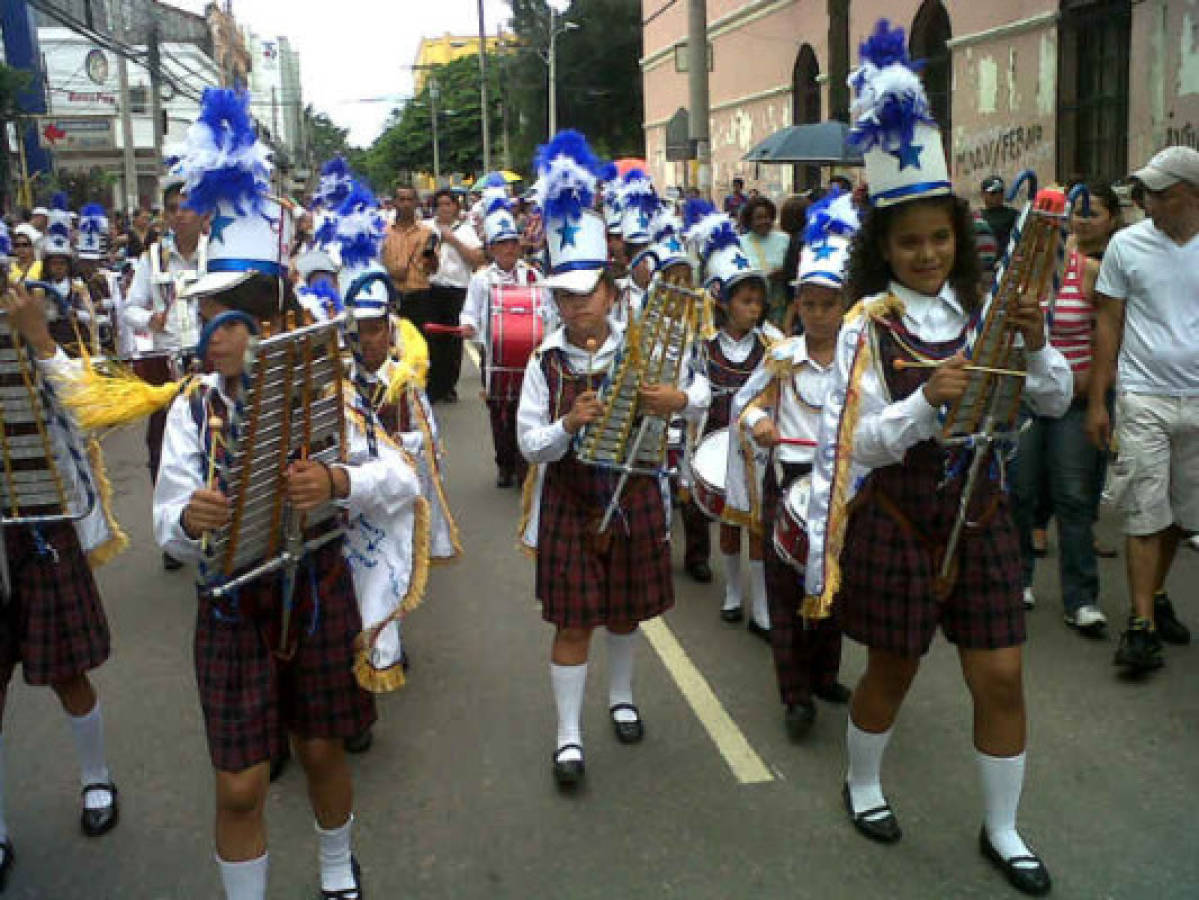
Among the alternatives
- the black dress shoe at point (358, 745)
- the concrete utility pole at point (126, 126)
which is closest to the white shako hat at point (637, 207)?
the black dress shoe at point (358, 745)

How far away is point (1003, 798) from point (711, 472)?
2.28 metres

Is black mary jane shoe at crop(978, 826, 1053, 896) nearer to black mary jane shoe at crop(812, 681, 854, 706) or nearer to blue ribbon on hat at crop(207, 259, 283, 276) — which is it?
black mary jane shoe at crop(812, 681, 854, 706)

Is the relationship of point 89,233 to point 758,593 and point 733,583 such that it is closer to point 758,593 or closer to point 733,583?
point 733,583

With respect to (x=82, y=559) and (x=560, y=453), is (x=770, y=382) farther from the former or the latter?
(x=82, y=559)

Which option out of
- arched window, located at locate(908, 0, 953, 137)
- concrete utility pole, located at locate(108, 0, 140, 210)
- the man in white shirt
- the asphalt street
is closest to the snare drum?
the asphalt street

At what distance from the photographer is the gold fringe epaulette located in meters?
3.53

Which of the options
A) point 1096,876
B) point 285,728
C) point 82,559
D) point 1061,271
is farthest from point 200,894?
point 1061,271

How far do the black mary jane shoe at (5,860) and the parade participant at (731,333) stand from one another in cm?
329

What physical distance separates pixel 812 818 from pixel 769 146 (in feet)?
38.5

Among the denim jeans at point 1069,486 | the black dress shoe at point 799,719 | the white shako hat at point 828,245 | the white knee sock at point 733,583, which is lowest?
the black dress shoe at point 799,719

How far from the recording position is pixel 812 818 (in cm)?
408

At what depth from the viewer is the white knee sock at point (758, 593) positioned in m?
5.84

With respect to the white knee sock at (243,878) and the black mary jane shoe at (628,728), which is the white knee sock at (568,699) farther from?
the white knee sock at (243,878)

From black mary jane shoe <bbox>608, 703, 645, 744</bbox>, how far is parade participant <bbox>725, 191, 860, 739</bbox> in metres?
0.55
